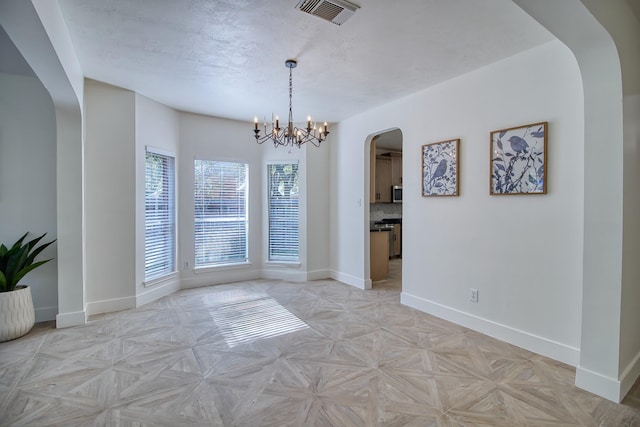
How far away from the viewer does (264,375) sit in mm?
2398

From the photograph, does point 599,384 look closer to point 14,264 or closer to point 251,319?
point 251,319

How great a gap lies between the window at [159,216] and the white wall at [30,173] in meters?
0.97

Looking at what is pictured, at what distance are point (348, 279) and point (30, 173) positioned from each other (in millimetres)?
4273

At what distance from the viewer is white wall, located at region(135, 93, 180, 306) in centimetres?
400

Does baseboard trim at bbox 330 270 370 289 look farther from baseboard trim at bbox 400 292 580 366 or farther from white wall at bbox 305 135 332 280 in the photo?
baseboard trim at bbox 400 292 580 366

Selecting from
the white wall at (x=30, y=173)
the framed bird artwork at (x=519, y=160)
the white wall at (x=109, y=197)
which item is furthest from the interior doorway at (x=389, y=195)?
the white wall at (x=30, y=173)

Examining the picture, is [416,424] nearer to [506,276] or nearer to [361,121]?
[506,276]

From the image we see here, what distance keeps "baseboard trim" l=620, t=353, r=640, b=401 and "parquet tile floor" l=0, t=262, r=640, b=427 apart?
0.07 m

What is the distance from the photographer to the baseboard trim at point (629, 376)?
210cm

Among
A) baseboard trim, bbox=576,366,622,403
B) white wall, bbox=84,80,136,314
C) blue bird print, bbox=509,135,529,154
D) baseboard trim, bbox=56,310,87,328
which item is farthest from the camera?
white wall, bbox=84,80,136,314

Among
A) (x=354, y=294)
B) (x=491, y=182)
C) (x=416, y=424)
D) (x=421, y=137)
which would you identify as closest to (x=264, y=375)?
(x=416, y=424)

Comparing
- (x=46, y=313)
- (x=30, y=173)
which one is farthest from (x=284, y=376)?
(x=30, y=173)

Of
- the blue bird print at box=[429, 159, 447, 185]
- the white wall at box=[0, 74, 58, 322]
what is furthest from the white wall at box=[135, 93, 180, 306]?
the blue bird print at box=[429, 159, 447, 185]

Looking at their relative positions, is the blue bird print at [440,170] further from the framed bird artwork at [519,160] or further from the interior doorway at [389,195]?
the interior doorway at [389,195]
